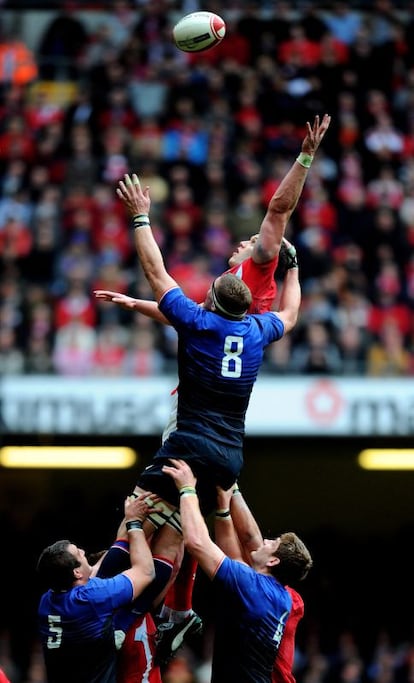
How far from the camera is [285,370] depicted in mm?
13469

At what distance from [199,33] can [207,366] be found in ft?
7.38

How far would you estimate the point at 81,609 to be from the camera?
7.26 meters

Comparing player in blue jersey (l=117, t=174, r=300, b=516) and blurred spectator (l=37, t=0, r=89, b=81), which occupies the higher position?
blurred spectator (l=37, t=0, r=89, b=81)

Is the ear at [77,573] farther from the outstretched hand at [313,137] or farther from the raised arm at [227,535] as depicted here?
the outstretched hand at [313,137]

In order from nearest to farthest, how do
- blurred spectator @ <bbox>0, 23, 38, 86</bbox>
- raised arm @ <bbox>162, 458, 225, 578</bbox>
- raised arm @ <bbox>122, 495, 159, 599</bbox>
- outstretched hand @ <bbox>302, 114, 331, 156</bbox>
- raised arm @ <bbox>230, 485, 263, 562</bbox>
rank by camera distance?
raised arm @ <bbox>162, 458, 225, 578</bbox> < raised arm @ <bbox>122, 495, 159, 599</bbox> < outstretched hand @ <bbox>302, 114, 331, 156</bbox> < raised arm @ <bbox>230, 485, 263, 562</bbox> < blurred spectator @ <bbox>0, 23, 38, 86</bbox>

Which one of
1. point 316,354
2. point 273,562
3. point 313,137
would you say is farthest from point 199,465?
point 316,354

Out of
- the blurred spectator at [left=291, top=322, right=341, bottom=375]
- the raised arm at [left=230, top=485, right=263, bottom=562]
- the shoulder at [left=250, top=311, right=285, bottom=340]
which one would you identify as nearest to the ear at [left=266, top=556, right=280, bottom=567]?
the raised arm at [left=230, top=485, right=263, bottom=562]

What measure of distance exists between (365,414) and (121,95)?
5.50m

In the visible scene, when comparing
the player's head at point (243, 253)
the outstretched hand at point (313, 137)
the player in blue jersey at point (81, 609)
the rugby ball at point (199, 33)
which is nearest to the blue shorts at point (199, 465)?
the player in blue jersey at point (81, 609)

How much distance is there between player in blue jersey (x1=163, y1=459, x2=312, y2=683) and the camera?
23.3ft

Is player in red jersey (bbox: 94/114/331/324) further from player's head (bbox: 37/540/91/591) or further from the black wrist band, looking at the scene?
player's head (bbox: 37/540/91/591)

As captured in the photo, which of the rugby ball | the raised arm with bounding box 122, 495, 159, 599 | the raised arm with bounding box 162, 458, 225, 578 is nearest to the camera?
the raised arm with bounding box 162, 458, 225, 578

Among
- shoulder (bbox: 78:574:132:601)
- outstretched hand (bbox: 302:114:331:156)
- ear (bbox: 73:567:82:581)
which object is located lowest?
shoulder (bbox: 78:574:132:601)

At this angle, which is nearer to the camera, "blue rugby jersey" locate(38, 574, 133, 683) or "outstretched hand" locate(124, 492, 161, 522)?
"blue rugby jersey" locate(38, 574, 133, 683)
